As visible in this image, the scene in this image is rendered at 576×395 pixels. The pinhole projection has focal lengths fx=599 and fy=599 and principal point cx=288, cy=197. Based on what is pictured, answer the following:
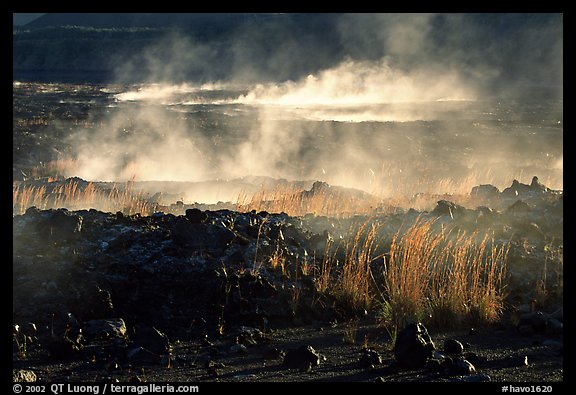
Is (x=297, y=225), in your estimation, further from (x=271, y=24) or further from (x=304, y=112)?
(x=271, y=24)

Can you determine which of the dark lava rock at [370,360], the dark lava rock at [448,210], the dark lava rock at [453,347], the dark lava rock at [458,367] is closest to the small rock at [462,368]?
the dark lava rock at [458,367]

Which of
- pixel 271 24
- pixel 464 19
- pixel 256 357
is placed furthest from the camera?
pixel 271 24

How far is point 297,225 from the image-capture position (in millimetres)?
8570

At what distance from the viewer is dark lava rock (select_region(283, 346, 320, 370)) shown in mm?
4875

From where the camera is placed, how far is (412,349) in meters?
4.85

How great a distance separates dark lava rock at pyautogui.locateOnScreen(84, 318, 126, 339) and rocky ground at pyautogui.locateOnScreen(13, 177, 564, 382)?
0.04ft

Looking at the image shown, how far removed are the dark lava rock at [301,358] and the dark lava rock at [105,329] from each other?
161cm

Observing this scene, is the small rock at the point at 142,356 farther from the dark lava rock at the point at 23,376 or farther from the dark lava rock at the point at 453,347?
the dark lava rock at the point at 453,347

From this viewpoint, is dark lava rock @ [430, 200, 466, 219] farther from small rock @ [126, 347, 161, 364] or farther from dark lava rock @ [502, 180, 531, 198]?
small rock @ [126, 347, 161, 364]

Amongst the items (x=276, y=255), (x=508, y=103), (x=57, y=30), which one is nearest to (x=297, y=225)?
(x=276, y=255)

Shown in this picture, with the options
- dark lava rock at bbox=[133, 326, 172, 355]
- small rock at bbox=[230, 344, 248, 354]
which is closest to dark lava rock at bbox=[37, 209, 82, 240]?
dark lava rock at bbox=[133, 326, 172, 355]

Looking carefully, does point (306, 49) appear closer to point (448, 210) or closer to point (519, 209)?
point (519, 209)

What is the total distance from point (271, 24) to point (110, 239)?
79875mm

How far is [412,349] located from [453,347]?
1.68 feet
